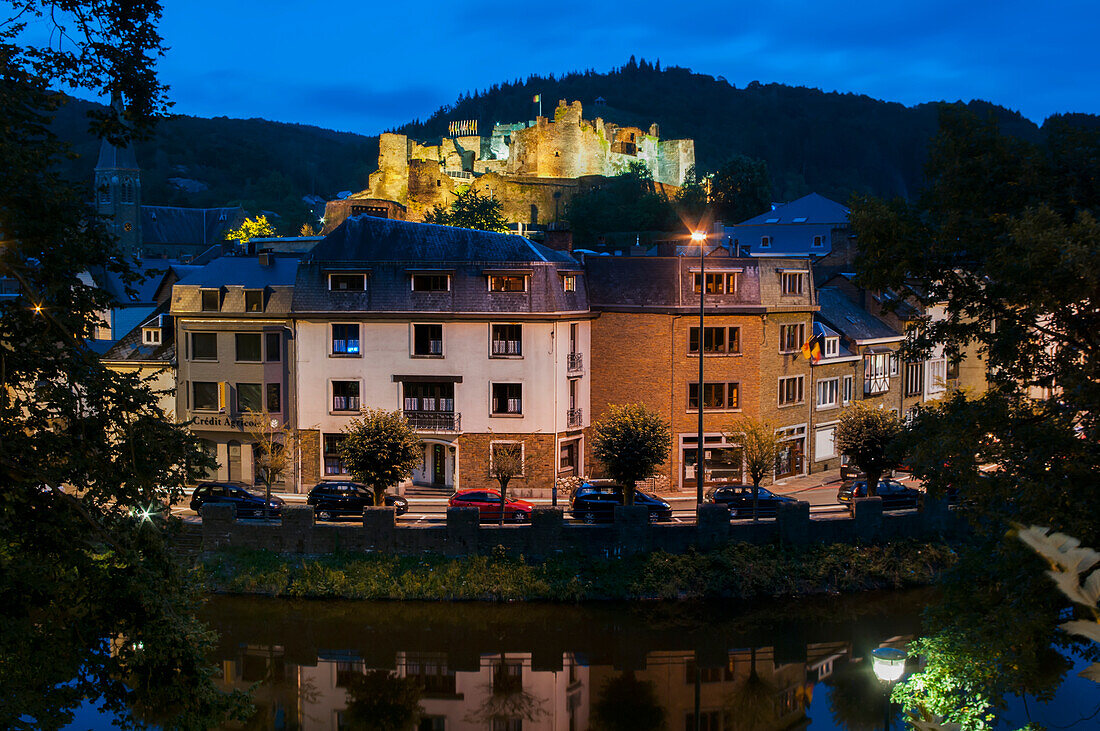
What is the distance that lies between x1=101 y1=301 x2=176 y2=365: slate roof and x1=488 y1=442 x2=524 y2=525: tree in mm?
15510

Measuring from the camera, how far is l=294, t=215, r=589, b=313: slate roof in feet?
134

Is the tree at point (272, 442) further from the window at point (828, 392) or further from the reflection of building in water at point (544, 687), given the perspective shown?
the window at point (828, 392)

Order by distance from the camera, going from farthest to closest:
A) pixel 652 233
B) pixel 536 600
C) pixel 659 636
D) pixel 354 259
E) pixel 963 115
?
pixel 652 233 < pixel 354 259 < pixel 536 600 < pixel 659 636 < pixel 963 115

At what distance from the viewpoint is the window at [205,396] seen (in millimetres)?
43094

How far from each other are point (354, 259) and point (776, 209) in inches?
2137

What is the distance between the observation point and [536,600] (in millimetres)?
31250

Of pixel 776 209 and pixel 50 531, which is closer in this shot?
pixel 50 531

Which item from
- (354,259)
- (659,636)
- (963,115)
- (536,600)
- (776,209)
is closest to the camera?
(963,115)

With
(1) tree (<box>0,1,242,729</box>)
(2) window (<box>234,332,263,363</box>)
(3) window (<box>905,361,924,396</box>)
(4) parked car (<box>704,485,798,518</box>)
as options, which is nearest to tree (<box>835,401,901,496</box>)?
(4) parked car (<box>704,485,798,518</box>)

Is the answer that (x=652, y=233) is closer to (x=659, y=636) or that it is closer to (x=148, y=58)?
(x=659, y=636)

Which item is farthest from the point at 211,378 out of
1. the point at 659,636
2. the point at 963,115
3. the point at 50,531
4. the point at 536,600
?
the point at 963,115

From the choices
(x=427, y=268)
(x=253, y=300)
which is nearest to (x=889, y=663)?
(x=427, y=268)

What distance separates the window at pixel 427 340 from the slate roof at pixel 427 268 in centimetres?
79

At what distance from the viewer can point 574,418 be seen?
1655 inches
